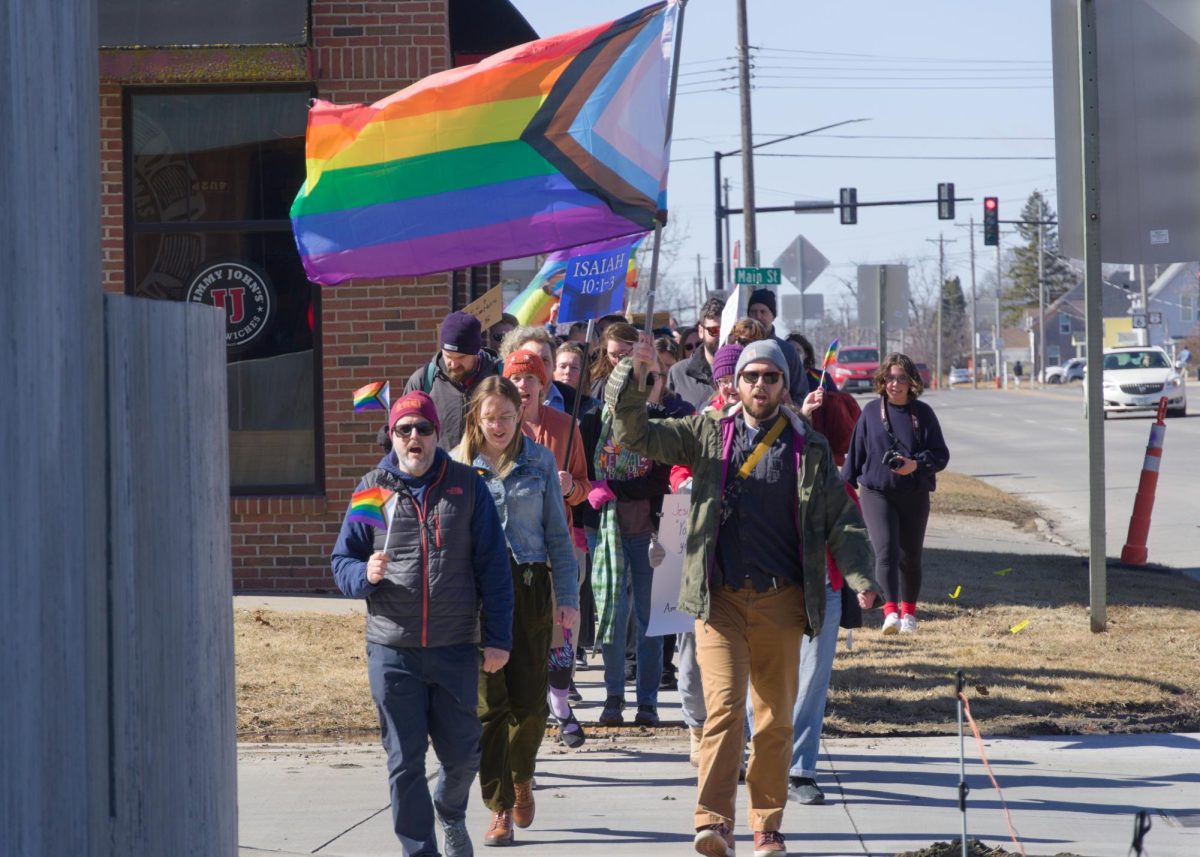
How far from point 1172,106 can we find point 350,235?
6.27 meters

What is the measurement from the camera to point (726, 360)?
269 inches

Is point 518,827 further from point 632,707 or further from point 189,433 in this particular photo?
point 189,433

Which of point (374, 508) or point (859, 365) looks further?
point (859, 365)

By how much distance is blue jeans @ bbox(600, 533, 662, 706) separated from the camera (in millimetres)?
8336

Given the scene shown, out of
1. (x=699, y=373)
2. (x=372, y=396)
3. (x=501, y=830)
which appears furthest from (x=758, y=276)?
(x=501, y=830)

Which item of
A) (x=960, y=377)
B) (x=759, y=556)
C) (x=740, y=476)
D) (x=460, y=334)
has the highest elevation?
(x=960, y=377)

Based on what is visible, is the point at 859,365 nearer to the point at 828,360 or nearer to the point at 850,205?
the point at 850,205

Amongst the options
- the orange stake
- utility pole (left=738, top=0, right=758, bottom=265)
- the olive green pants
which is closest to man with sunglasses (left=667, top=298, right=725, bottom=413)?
the olive green pants

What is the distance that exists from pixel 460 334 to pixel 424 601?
1.89 m

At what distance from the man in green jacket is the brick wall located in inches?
253

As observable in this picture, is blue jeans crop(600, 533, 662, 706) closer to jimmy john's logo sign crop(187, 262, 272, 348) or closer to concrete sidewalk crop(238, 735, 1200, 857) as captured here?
concrete sidewalk crop(238, 735, 1200, 857)

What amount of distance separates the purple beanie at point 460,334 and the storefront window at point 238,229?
5377mm

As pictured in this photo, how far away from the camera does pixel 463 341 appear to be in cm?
717

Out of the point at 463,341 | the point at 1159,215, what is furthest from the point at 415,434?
the point at 1159,215
